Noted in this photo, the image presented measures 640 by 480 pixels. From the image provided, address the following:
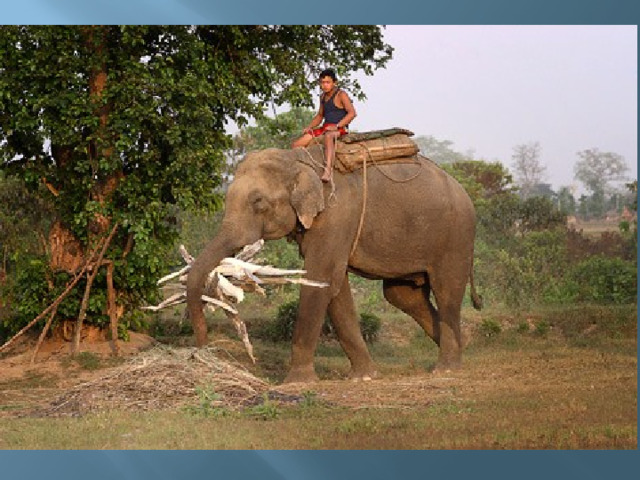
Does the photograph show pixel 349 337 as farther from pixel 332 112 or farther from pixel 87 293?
pixel 87 293

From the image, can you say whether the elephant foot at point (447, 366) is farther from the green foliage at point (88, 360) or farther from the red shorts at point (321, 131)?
the green foliage at point (88, 360)

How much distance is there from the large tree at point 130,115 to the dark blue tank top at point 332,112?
199cm

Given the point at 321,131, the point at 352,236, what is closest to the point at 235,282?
the point at 352,236

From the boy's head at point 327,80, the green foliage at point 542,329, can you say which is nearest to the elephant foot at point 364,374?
the boy's head at point 327,80

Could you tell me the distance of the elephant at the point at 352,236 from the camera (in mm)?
11602

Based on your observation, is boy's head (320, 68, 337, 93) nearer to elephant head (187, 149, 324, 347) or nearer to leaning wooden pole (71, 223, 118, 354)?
elephant head (187, 149, 324, 347)

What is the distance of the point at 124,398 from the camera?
10602 millimetres

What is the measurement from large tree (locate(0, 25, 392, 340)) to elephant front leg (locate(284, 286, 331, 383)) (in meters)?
2.76

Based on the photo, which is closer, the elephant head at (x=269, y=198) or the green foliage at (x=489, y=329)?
the elephant head at (x=269, y=198)

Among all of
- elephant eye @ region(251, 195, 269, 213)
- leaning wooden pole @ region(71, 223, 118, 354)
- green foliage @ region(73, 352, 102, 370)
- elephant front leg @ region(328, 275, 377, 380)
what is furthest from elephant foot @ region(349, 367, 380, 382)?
leaning wooden pole @ region(71, 223, 118, 354)

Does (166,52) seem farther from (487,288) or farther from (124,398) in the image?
(487,288)

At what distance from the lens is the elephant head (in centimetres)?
1148

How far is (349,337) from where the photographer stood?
1243cm

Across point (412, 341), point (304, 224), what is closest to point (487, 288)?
point (412, 341)
